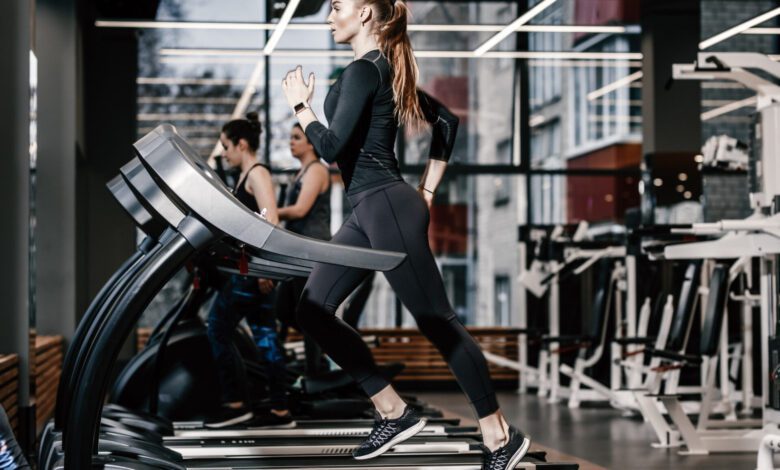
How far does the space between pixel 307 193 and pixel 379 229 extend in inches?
89.4

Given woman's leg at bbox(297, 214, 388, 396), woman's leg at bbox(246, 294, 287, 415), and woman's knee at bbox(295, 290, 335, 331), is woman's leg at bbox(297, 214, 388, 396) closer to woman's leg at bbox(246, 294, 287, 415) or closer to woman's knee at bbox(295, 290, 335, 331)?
woman's knee at bbox(295, 290, 335, 331)

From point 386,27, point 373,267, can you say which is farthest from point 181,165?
point 386,27

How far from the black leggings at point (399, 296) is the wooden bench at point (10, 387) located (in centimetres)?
159

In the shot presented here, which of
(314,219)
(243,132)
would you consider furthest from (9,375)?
(314,219)

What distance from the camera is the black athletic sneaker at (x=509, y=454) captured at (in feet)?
9.74

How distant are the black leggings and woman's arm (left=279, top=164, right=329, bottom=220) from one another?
6.89 feet

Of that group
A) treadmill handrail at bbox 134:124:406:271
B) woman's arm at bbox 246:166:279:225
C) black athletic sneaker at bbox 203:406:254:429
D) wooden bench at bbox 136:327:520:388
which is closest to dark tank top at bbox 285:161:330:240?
woman's arm at bbox 246:166:279:225

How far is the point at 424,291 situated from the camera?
293 centimetres

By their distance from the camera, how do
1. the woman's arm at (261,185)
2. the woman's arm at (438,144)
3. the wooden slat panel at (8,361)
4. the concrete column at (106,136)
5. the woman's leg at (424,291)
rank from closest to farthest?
1. the woman's leg at (424,291)
2. the woman's arm at (438,144)
3. the wooden slat panel at (8,361)
4. the woman's arm at (261,185)
5. the concrete column at (106,136)

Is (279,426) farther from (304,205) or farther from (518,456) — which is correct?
(518,456)

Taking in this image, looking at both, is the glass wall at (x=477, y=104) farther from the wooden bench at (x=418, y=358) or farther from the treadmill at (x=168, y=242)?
the treadmill at (x=168, y=242)

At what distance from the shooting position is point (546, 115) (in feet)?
32.4

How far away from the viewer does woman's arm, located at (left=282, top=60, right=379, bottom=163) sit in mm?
2928

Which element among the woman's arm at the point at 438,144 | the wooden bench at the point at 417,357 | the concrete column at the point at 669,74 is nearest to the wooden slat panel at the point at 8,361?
the woman's arm at the point at 438,144
